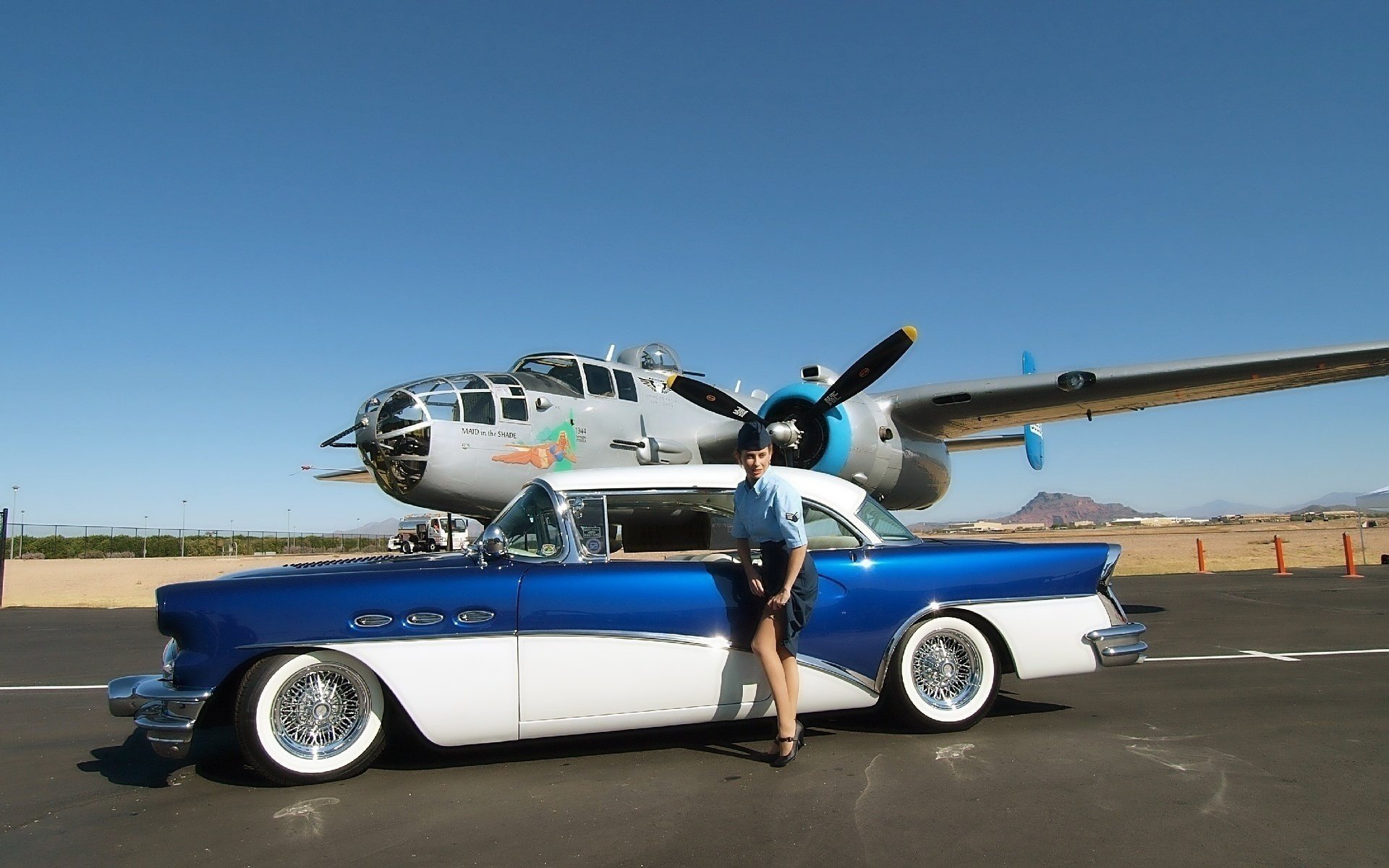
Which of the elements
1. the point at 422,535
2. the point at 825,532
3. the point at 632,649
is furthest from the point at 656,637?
the point at 422,535

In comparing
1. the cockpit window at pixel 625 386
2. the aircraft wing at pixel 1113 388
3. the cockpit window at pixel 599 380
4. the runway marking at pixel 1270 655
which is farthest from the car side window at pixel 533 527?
the aircraft wing at pixel 1113 388

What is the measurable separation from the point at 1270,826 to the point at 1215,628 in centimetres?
691

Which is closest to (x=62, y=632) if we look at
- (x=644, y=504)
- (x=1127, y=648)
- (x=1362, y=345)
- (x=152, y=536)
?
(x=644, y=504)

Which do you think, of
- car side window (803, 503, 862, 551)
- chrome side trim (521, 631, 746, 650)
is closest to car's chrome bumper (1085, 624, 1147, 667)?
car side window (803, 503, 862, 551)

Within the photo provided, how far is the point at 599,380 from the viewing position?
1305 centimetres

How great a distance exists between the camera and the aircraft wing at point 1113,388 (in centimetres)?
1137

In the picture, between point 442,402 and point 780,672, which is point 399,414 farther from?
point 780,672

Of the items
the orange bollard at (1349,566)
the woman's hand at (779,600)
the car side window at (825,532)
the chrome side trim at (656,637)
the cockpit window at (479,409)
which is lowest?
the orange bollard at (1349,566)

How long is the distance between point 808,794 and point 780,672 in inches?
26.1

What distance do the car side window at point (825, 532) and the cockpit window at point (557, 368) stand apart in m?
8.11

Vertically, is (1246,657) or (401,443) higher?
(401,443)

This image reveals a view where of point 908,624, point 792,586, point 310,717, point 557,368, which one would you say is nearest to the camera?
point 310,717

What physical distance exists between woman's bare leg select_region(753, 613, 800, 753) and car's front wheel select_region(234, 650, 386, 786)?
6.29ft

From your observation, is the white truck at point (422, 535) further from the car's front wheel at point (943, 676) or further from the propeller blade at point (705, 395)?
the car's front wheel at point (943, 676)
